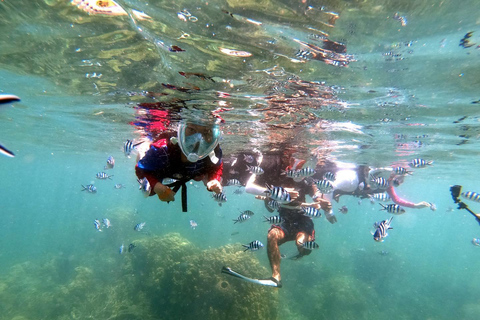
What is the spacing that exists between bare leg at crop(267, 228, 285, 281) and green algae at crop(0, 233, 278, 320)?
17.8ft

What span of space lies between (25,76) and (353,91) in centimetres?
1416

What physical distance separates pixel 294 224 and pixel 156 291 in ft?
30.9

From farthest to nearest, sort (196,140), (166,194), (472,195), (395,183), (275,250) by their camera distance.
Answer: (395,183)
(472,195)
(275,250)
(196,140)
(166,194)

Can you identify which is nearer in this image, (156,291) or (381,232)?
(381,232)

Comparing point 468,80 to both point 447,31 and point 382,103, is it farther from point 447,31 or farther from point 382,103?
point 447,31

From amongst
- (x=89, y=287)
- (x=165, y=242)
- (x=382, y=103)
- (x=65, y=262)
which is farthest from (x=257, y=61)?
(x=65, y=262)

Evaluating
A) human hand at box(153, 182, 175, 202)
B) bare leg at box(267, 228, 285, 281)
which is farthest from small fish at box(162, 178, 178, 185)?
bare leg at box(267, 228, 285, 281)

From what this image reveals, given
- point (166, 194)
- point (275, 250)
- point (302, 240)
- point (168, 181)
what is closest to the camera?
point (166, 194)

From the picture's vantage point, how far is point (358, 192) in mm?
15500

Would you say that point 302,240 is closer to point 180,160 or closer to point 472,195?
point 180,160

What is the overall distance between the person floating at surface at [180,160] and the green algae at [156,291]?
9308 mm

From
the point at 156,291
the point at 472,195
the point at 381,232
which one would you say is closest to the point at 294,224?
the point at 381,232

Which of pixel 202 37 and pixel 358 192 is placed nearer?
pixel 202 37

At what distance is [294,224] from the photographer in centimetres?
1041
